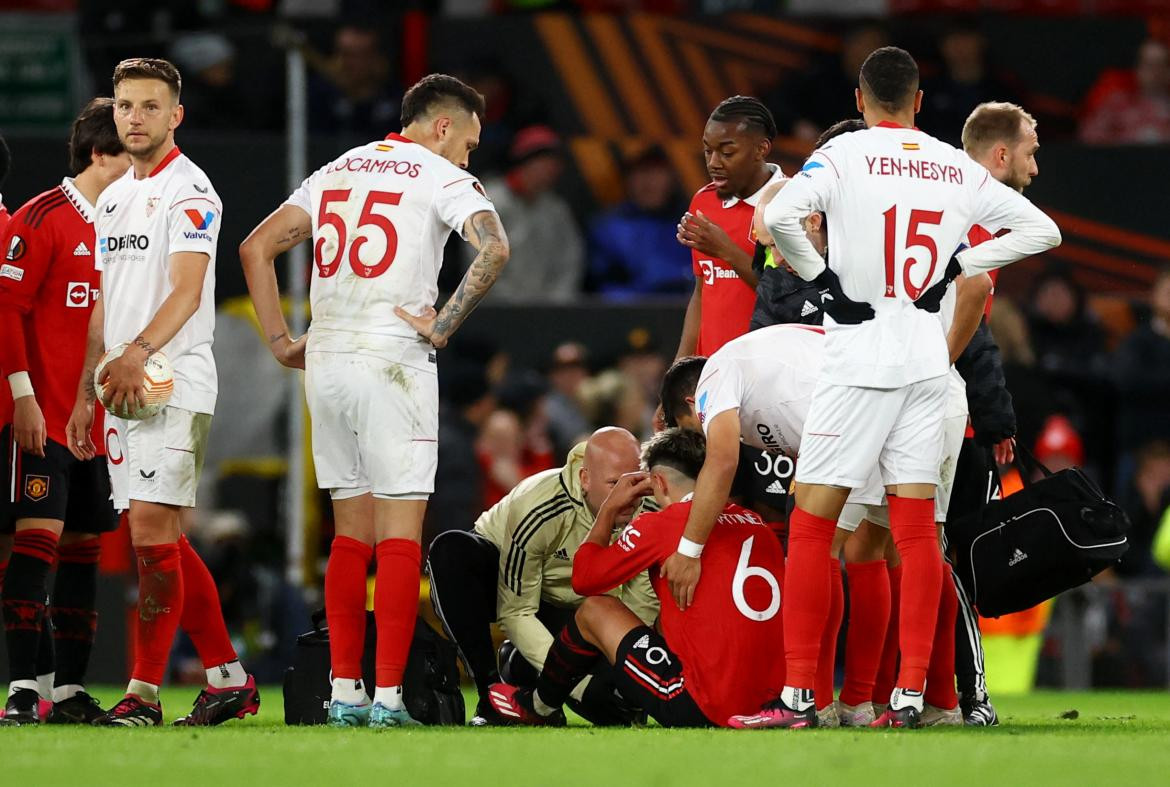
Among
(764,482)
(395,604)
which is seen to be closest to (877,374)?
(764,482)

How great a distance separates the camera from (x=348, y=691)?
6.69 metres

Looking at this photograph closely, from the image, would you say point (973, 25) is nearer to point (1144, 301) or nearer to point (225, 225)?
point (1144, 301)

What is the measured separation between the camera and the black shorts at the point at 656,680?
21.4 feet

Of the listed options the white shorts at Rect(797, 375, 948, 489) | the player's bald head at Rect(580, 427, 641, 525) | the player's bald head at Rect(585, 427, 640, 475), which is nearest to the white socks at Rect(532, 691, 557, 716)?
the player's bald head at Rect(580, 427, 641, 525)

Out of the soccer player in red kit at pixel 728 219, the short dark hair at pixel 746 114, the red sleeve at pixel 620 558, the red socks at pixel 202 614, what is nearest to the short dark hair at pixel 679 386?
the soccer player in red kit at pixel 728 219

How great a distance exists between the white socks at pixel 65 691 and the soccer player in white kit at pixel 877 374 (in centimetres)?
263

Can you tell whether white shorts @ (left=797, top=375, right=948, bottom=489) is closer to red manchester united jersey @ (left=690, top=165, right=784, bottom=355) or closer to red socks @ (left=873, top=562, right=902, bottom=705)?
red socks @ (left=873, top=562, right=902, bottom=705)

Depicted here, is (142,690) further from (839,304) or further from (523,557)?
(839,304)

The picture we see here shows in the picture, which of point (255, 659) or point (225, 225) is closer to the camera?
point (255, 659)

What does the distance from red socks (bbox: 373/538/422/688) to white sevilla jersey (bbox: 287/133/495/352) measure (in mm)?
729

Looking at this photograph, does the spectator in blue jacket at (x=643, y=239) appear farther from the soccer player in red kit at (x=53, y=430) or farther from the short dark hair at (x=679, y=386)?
the soccer player in red kit at (x=53, y=430)

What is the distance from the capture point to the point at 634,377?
12.2 meters

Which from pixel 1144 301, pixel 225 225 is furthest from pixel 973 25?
pixel 225 225

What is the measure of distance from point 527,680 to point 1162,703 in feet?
12.3
